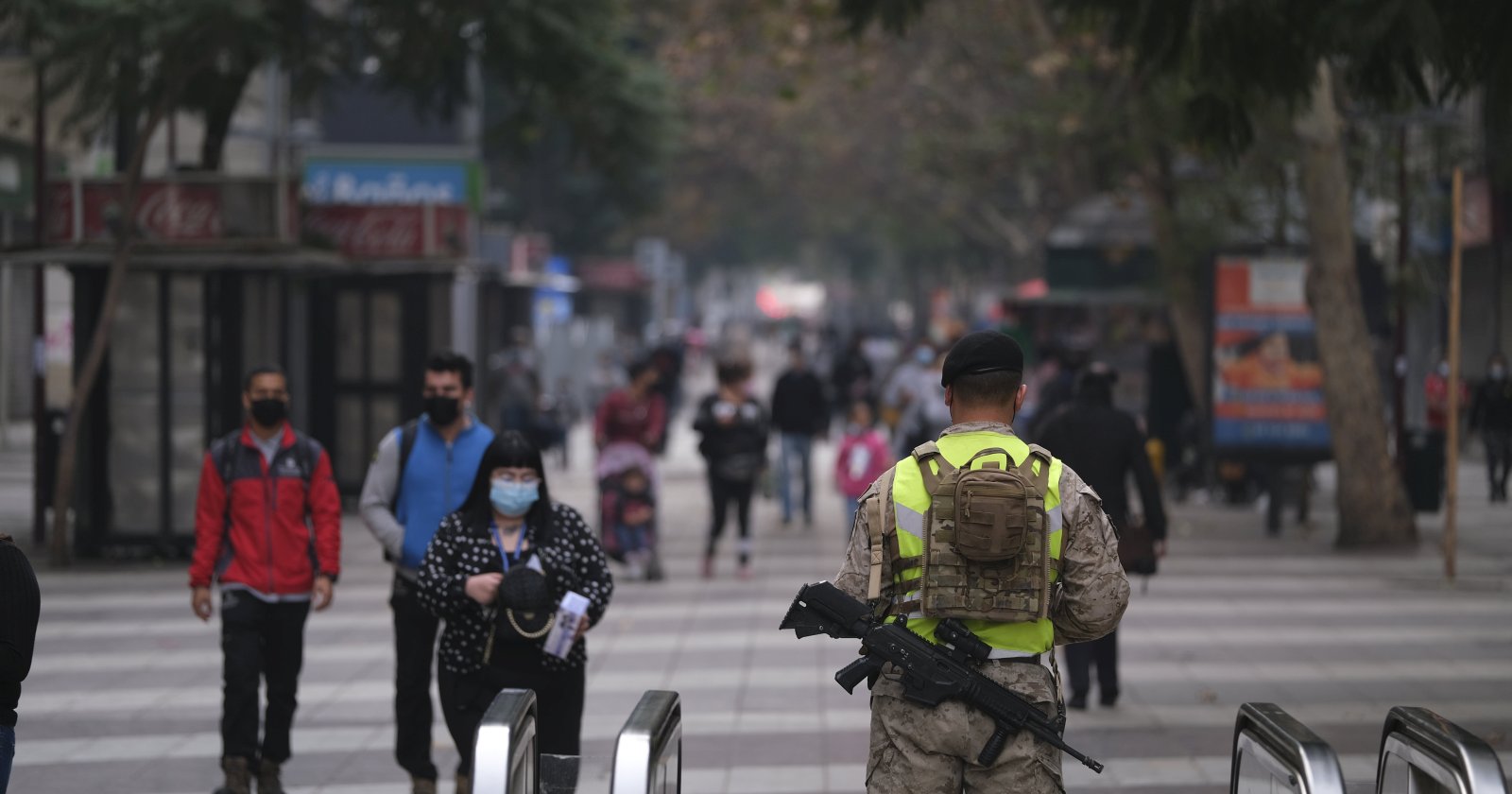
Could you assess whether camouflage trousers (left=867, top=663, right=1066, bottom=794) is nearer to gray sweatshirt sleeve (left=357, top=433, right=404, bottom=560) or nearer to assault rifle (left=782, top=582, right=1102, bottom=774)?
assault rifle (left=782, top=582, right=1102, bottom=774)

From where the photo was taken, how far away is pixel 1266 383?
1772 centimetres

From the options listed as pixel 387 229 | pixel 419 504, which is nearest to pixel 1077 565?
pixel 419 504

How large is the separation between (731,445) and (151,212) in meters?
4.81

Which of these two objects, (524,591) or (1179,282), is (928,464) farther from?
(1179,282)

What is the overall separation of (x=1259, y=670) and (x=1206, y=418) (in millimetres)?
7585

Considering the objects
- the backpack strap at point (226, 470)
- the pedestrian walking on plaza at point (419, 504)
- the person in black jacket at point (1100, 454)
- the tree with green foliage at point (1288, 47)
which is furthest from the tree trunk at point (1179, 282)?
the backpack strap at point (226, 470)

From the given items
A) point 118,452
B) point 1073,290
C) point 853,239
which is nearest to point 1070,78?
point 1073,290

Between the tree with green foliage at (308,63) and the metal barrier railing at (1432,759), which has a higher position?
the tree with green foliage at (308,63)

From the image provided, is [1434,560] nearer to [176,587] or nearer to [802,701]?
[802,701]

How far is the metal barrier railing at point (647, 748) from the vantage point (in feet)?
15.1

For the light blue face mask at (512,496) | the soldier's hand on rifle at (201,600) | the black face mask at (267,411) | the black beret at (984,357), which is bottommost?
the soldier's hand on rifle at (201,600)

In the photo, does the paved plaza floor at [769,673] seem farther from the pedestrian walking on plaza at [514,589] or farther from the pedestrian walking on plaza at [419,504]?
the pedestrian walking on plaza at [514,589]

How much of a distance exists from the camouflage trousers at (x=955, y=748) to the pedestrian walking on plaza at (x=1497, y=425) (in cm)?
1924

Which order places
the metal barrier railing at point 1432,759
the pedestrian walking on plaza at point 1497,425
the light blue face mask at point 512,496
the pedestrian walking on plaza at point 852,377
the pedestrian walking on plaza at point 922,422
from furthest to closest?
the pedestrian walking on plaza at point 852,377
the pedestrian walking on plaza at point 1497,425
the pedestrian walking on plaza at point 922,422
the light blue face mask at point 512,496
the metal barrier railing at point 1432,759
